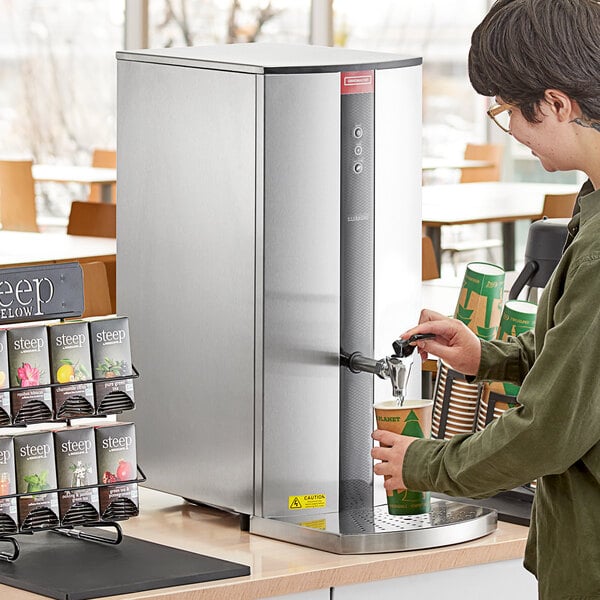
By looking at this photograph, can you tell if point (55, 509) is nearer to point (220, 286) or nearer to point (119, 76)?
point (220, 286)

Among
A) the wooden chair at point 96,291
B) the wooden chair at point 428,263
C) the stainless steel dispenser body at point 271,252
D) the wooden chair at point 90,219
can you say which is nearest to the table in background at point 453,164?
the wooden chair at point 90,219

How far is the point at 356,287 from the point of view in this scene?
1.73 meters

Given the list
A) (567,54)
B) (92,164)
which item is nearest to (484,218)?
(92,164)

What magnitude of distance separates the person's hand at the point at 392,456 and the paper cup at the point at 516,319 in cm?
38

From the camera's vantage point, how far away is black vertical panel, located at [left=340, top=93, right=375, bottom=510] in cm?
170

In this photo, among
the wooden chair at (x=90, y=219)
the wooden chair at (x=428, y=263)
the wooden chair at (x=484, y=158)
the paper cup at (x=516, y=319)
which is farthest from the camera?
the wooden chair at (x=484, y=158)

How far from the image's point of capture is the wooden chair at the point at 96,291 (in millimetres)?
3375

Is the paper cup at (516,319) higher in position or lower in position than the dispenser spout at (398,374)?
higher

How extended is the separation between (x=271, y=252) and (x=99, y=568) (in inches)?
16.3

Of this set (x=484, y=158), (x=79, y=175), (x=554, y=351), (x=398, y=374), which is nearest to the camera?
(x=554, y=351)

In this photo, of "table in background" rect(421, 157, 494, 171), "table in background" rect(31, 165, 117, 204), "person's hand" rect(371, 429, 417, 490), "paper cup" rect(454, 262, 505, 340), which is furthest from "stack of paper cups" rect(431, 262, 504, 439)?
"table in background" rect(421, 157, 494, 171)

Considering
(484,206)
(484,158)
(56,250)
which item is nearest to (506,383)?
(56,250)

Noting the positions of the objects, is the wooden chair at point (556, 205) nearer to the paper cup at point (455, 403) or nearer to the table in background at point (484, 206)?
the table in background at point (484, 206)

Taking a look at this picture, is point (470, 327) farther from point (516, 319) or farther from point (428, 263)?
point (428, 263)
